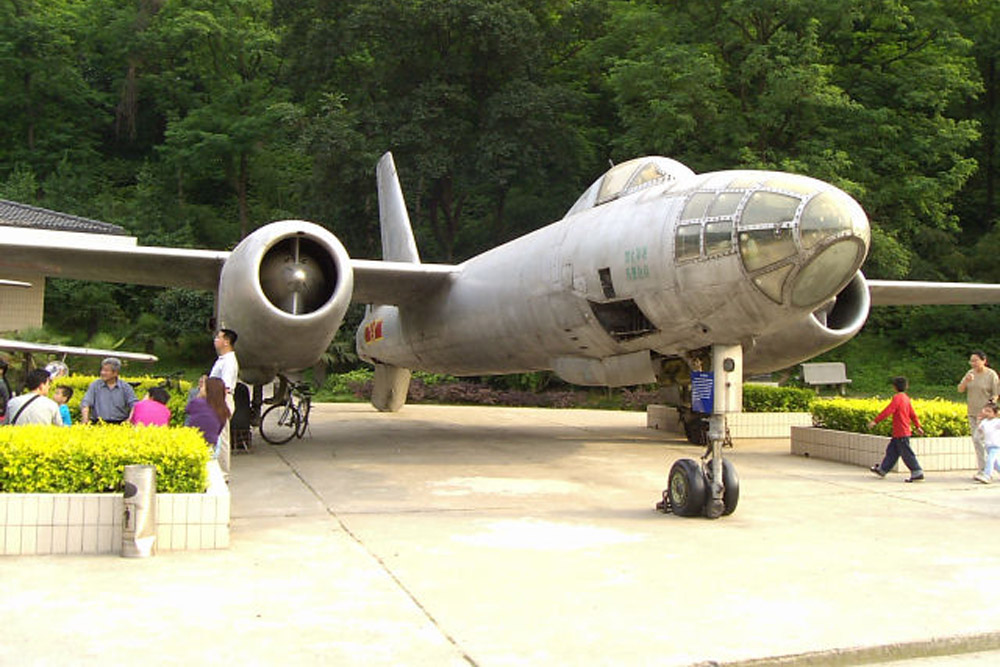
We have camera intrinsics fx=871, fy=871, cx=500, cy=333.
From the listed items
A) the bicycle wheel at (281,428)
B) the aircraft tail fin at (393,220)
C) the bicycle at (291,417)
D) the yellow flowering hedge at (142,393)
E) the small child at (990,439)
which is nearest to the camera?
the small child at (990,439)

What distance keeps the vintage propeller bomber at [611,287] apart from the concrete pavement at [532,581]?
1.21 m

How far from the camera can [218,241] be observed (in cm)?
4041

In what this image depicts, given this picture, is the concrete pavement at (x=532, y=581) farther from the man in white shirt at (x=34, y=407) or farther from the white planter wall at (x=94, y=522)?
the man in white shirt at (x=34, y=407)

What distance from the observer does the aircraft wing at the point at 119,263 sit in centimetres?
1068

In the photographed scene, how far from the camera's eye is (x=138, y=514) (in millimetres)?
5648

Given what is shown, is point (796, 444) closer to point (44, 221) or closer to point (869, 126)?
point (869, 126)

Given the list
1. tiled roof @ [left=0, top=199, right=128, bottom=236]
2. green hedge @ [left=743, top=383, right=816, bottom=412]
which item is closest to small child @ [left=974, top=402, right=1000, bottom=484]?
green hedge @ [left=743, top=383, right=816, bottom=412]

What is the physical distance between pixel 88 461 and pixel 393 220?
35.9 ft

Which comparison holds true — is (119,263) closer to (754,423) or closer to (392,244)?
(392,244)

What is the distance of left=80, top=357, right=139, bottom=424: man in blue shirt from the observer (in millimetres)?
8898

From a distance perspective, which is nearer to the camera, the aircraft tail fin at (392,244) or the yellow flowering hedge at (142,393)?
the yellow flowering hedge at (142,393)

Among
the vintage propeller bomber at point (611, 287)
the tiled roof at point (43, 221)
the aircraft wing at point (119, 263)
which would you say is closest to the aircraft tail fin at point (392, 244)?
the vintage propeller bomber at point (611, 287)

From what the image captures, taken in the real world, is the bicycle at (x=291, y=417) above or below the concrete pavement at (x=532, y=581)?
above

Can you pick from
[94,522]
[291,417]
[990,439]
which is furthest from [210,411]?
[990,439]
